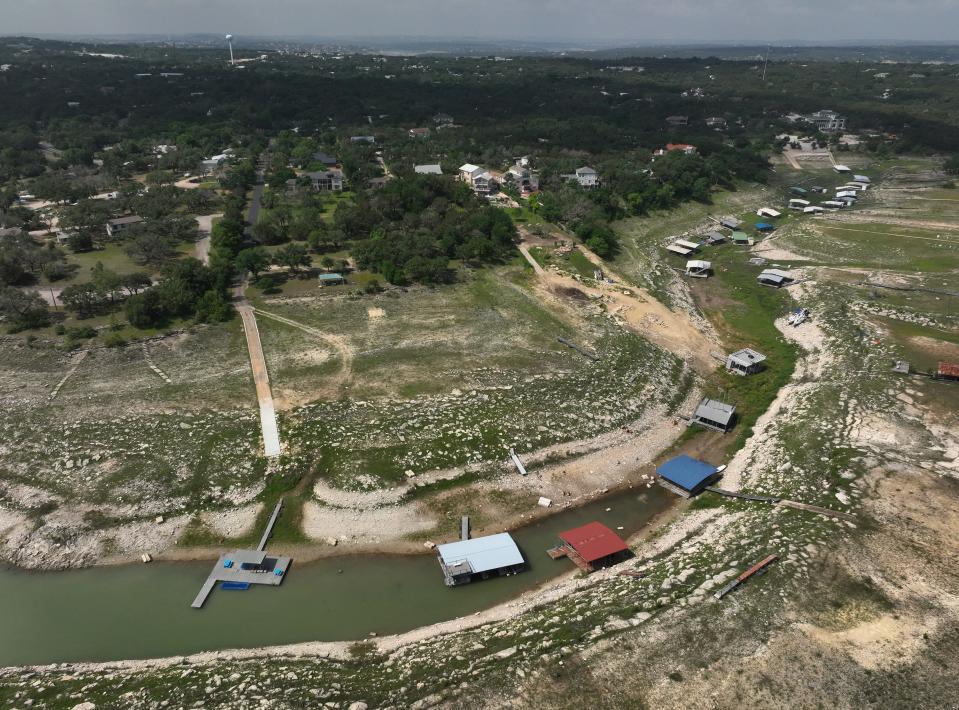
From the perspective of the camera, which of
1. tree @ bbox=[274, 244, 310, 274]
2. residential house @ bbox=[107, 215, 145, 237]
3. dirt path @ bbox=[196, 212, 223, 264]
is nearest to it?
tree @ bbox=[274, 244, 310, 274]

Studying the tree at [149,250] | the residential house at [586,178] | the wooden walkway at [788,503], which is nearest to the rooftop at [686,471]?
the wooden walkway at [788,503]

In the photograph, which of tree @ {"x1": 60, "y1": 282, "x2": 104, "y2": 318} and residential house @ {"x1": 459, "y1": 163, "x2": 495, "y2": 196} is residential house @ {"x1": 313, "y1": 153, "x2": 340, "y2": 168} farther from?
tree @ {"x1": 60, "y1": 282, "x2": 104, "y2": 318}

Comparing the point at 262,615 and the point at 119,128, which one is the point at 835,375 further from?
the point at 119,128

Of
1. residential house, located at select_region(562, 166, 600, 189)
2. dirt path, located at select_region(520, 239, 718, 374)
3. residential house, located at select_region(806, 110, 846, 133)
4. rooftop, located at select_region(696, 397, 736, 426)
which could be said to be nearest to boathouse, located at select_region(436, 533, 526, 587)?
rooftop, located at select_region(696, 397, 736, 426)

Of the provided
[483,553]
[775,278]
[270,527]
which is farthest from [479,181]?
[483,553]

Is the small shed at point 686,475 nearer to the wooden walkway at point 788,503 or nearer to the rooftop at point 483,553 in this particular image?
the wooden walkway at point 788,503
